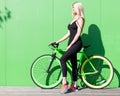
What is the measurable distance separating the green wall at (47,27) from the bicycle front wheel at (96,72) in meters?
0.19

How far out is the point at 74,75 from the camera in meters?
11.1

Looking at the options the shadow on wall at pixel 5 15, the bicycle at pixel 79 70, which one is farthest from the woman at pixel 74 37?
the shadow on wall at pixel 5 15

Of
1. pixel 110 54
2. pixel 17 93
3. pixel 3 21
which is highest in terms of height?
pixel 3 21

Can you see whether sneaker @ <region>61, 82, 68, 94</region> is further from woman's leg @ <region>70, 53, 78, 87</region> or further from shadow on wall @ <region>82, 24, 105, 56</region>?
shadow on wall @ <region>82, 24, 105, 56</region>

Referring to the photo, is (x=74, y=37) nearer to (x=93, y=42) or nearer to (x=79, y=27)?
(x=79, y=27)

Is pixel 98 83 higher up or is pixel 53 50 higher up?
pixel 53 50

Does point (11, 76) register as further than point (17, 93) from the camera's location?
Yes

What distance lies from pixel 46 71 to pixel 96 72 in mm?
1080

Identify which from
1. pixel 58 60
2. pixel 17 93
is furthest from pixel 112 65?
pixel 17 93

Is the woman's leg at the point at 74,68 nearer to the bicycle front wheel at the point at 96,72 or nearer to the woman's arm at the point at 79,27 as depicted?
the bicycle front wheel at the point at 96,72

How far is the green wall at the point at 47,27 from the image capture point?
11.4m

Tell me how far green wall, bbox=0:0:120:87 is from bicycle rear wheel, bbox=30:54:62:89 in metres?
0.24

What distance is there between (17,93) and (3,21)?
167 cm

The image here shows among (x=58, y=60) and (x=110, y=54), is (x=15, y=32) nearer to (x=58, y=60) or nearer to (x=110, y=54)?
(x=58, y=60)
